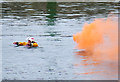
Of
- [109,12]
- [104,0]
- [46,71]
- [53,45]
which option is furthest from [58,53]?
[104,0]

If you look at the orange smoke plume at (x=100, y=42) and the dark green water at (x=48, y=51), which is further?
the orange smoke plume at (x=100, y=42)

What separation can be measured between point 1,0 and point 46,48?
3344 cm

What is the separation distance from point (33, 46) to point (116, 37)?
5684 mm

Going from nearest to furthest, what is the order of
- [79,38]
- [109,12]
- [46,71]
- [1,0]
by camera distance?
[46,71] → [79,38] → [109,12] → [1,0]

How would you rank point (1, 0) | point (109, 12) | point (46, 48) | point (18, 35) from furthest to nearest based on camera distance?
point (1, 0) < point (109, 12) < point (18, 35) < point (46, 48)

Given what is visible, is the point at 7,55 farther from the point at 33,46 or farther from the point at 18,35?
the point at 18,35

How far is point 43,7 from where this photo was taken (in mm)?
43062

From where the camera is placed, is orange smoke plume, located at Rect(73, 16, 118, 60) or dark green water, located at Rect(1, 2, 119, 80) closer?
dark green water, located at Rect(1, 2, 119, 80)

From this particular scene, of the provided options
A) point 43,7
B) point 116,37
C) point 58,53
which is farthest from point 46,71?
point 43,7

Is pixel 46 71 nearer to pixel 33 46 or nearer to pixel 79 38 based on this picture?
pixel 33 46

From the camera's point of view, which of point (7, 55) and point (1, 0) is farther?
point (1, 0)

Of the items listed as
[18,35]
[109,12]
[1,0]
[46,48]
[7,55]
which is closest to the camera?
[7,55]

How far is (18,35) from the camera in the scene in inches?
984

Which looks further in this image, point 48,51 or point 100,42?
point 100,42
